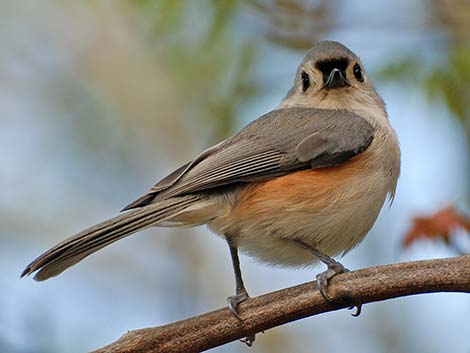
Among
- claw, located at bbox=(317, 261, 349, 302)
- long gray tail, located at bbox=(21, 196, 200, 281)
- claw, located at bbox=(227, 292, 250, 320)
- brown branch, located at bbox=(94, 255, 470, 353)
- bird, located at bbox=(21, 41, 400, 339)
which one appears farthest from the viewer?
bird, located at bbox=(21, 41, 400, 339)

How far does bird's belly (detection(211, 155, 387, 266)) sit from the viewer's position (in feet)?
11.5

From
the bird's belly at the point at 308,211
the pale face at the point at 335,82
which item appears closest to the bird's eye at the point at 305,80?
the pale face at the point at 335,82

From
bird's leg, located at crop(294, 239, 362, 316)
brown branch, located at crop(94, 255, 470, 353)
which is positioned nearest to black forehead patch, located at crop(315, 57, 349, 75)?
bird's leg, located at crop(294, 239, 362, 316)

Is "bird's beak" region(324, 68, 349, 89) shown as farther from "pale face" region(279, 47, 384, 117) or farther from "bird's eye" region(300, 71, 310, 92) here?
"bird's eye" region(300, 71, 310, 92)

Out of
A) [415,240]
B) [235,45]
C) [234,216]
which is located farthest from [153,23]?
[415,240]

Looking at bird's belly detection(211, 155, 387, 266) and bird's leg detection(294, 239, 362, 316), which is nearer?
bird's leg detection(294, 239, 362, 316)

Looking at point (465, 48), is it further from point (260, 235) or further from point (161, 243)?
point (161, 243)

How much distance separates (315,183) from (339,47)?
902mm

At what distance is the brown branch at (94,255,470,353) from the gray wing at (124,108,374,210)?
2.62 feet

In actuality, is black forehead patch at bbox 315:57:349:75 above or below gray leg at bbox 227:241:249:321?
above

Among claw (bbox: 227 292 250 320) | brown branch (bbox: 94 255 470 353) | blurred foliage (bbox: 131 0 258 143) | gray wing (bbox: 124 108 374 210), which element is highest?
blurred foliage (bbox: 131 0 258 143)

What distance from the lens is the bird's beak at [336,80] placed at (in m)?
4.11

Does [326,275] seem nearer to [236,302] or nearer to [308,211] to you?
[236,302]

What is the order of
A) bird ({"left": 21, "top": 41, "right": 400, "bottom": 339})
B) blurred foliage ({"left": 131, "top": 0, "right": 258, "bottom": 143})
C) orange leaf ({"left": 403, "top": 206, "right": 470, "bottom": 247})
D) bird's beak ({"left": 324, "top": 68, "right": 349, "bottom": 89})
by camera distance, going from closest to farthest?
1. bird ({"left": 21, "top": 41, "right": 400, "bottom": 339})
2. orange leaf ({"left": 403, "top": 206, "right": 470, "bottom": 247})
3. bird's beak ({"left": 324, "top": 68, "right": 349, "bottom": 89})
4. blurred foliage ({"left": 131, "top": 0, "right": 258, "bottom": 143})
